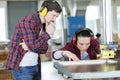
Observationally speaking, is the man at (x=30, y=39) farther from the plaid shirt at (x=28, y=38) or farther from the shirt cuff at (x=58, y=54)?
the shirt cuff at (x=58, y=54)

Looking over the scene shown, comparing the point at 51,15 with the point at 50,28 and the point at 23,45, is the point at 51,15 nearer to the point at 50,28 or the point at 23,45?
the point at 50,28

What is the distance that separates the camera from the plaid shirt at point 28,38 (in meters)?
1.53

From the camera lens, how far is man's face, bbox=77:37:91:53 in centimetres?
186

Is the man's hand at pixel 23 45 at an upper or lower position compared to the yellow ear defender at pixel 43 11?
lower

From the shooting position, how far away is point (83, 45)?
187 cm

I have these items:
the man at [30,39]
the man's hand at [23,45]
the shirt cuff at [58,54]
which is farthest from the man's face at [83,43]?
the man's hand at [23,45]

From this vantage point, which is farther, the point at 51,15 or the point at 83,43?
the point at 83,43

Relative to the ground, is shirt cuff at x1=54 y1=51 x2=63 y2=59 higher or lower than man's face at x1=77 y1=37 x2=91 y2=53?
lower

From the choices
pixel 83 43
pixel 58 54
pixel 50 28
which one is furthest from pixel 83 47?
pixel 50 28

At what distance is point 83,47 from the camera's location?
1879mm

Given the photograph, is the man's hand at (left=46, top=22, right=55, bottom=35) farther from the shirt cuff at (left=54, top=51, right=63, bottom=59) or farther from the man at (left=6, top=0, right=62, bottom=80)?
the shirt cuff at (left=54, top=51, right=63, bottom=59)

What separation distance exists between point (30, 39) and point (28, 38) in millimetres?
14

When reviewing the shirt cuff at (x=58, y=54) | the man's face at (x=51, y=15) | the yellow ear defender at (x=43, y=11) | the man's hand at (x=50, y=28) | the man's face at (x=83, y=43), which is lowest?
the shirt cuff at (x=58, y=54)

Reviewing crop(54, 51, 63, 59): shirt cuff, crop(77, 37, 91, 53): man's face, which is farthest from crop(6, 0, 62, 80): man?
crop(77, 37, 91, 53): man's face
